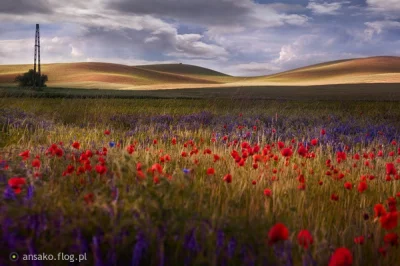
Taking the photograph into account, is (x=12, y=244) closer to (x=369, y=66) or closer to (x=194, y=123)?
(x=194, y=123)

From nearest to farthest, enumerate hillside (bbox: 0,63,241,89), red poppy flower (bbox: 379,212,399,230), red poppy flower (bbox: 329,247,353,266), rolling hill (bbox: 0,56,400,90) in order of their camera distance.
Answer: red poppy flower (bbox: 329,247,353,266) → red poppy flower (bbox: 379,212,399,230) → rolling hill (bbox: 0,56,400,90) → hillside (bbox: 0,63,241,89)

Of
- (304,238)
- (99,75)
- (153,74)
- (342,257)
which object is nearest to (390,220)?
(304,238)

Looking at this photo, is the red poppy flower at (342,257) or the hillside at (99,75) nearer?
the red poppy flower at (342,257)

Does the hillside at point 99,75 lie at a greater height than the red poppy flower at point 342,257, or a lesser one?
greater

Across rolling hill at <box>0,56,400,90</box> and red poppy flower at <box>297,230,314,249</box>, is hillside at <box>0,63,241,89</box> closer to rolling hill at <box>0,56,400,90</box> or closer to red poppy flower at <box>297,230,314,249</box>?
rolling hill at <box>0,56,400,90</box>

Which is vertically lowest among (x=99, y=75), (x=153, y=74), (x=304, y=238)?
(x=304, y=238)

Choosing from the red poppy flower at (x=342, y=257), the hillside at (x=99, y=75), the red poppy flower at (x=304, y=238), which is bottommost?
the red poppy flower at (x=304, y=238)

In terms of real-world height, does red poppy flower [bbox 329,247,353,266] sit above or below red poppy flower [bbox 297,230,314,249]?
above

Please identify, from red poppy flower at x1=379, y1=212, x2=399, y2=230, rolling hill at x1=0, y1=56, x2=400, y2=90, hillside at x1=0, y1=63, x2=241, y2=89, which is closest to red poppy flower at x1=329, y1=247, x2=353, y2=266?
red poppy flower at x1=379, y1=212, x2=399, y2=230

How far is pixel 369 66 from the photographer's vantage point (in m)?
83.9

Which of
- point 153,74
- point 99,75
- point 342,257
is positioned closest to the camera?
point 342,257

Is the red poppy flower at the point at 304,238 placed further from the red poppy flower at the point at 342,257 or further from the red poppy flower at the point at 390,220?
the red poppy flower at the point at 390,220

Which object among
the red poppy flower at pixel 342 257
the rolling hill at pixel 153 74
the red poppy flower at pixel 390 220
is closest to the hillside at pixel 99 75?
the rolling hill at pixel 153 74

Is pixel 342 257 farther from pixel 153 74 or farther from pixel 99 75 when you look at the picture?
pixel 153 74
